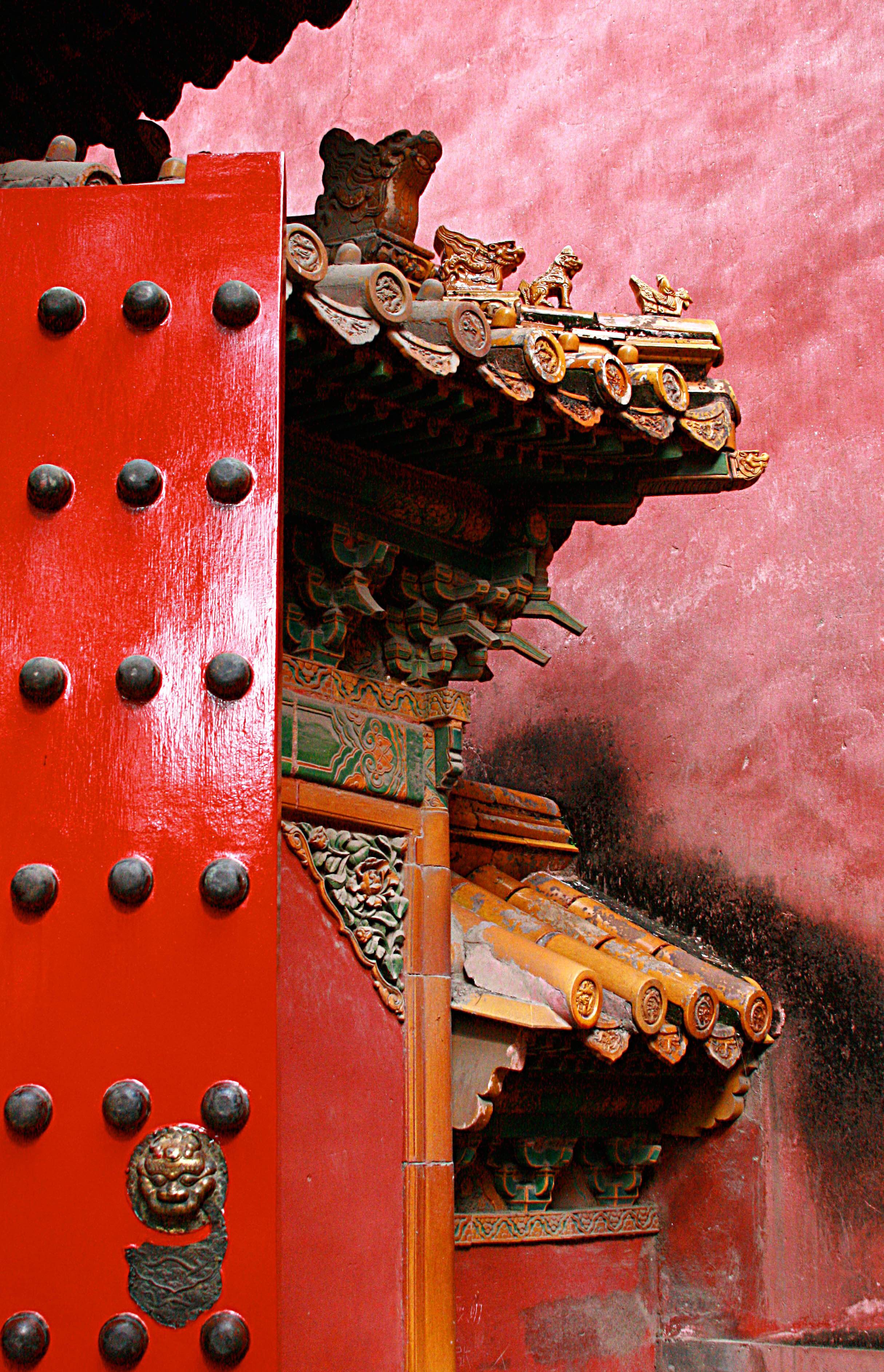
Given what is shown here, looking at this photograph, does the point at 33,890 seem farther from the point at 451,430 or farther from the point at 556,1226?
the point at 556,1226

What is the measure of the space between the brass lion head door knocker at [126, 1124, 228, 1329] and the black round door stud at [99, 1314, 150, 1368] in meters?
0.02

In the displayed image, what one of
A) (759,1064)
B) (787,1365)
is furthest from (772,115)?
(787,1365)

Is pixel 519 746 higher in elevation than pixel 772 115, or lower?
lower

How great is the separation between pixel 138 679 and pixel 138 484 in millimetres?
186

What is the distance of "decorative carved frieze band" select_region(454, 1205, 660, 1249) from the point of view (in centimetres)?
361

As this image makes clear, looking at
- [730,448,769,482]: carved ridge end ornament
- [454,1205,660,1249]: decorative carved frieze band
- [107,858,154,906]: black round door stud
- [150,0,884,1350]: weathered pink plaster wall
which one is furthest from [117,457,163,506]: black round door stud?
[150,0,884,1350]: weathered pink plaster wall

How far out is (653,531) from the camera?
511 centimetres

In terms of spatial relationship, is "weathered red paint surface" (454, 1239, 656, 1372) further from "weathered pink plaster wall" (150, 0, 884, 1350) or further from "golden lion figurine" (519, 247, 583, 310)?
"golden lion figurine" (519, 247, 583, 310)

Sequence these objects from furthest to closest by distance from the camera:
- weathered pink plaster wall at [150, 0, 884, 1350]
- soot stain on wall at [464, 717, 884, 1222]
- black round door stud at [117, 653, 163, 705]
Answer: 1. weathered pink plaster wall at [150, 0, 884, 1350]
2. soot stain on wall at [464, 717, 884, 1222]
3. black round door stud at [117, 653, 163, 705]

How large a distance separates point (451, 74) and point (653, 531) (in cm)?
268

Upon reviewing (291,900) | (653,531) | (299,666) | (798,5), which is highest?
(798,5)

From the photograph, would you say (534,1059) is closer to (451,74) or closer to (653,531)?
(653,531)

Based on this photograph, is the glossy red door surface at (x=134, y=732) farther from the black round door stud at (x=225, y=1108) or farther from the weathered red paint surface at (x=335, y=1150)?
the weathered red paint surface at (x=335, y=1150)

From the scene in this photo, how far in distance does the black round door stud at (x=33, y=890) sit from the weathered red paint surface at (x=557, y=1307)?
2823 mm
